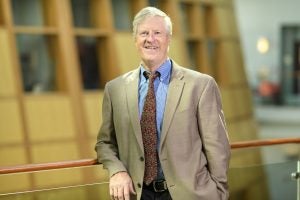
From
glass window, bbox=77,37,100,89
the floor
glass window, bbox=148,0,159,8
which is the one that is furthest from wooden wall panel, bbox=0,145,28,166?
the floor

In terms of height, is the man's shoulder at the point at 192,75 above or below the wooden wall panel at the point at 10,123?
above

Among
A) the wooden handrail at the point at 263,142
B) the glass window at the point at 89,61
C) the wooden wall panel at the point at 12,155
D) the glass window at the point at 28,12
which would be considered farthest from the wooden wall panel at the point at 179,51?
the wooden handrail at the point at 263,142

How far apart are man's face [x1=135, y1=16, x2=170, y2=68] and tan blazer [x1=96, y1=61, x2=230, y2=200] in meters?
0.12

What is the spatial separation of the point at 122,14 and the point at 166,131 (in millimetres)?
5599

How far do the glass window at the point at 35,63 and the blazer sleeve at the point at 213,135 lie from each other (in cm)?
469

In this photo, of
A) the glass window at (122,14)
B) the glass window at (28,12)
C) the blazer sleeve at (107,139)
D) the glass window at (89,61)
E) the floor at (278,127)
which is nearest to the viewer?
the blazer sleeve at (107,139)

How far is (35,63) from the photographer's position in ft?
21.5

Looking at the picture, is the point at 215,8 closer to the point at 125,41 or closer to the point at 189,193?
the point at 125,41

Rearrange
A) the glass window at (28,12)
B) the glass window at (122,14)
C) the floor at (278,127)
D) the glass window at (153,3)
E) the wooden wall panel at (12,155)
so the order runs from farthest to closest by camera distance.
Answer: the floor at (278,127), the glass window at (153,3), the glass window at (122,14), the glass window at (28,12), the wooden wall panel at (12,155)

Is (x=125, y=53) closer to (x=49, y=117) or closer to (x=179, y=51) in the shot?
(x=179, y=51)

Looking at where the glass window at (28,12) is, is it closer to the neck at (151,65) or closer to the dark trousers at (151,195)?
the neck at (151,65)

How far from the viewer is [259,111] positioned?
14.9 meters

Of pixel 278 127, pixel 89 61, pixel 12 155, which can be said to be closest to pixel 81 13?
pixel 89 61

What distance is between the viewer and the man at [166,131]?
2016 millimetres
